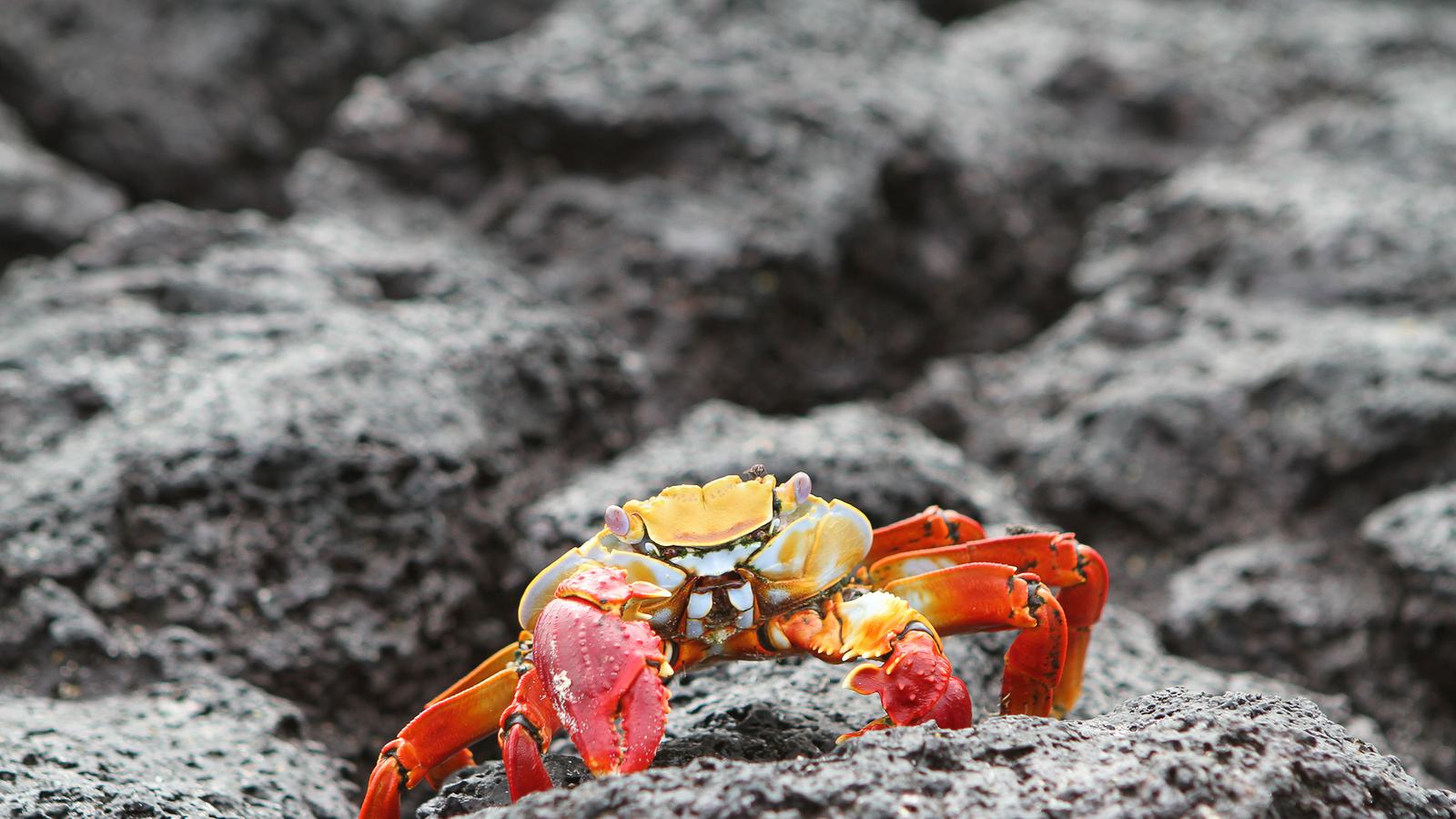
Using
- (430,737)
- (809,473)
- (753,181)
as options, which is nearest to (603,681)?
(430,737)

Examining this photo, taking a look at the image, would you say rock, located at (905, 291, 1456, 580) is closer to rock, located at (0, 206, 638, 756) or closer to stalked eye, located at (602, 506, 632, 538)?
rock, located at (0, 206, 638, 756)

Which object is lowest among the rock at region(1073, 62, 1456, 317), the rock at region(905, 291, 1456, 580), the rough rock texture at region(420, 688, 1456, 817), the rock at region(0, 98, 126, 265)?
the rock at region(905, 291, 1456, 580)

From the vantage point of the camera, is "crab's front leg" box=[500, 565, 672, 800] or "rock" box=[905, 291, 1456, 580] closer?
"crab's front leg" box=[500, 565, 672, 800]

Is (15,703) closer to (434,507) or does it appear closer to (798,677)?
(434,507)

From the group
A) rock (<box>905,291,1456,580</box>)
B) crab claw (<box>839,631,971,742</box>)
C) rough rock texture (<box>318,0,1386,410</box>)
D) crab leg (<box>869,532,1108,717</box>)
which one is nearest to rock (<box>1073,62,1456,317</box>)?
rock (<box>905,291,1456,580</box>)

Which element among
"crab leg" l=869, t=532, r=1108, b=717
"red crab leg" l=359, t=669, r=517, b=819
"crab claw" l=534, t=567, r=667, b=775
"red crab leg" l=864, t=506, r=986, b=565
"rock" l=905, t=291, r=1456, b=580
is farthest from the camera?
"rock" l=905, t=291, r=1456, b=580

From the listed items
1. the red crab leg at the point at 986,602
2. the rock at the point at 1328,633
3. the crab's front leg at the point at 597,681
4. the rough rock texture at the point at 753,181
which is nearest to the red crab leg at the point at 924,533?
the red crab leg at the point at 986,602

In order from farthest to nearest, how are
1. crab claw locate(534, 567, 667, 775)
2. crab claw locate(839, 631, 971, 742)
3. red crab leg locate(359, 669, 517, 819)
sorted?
red crab leg locate(359, 669, 517, 819) → crab claw locate(839, 631, 971, 742) → crab claw locate(534, 567, 667, 775)

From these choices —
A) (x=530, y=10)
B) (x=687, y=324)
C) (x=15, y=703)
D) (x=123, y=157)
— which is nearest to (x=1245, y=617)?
(x=687, y=324)
